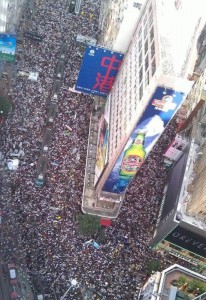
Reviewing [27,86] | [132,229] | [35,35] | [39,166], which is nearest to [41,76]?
[27,86]

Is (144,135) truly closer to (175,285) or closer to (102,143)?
(102,143)

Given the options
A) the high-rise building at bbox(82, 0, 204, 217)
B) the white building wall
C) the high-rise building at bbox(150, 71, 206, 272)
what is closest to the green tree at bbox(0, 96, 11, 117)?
the high-rise building at bbox(82, 0, 204, 217)

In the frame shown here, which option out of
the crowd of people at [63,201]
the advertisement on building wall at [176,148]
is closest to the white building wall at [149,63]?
the crowd of people at [63,201]

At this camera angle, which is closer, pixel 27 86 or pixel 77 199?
pixel 77 199

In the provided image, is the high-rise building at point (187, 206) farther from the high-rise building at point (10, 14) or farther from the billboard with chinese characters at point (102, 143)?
the high-rise building at point (10, 14)

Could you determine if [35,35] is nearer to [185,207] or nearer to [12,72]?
[12,72]

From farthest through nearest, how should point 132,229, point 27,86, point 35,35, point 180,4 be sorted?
point 35,35 → point 27,86 → point 132,229 → point 180,4
